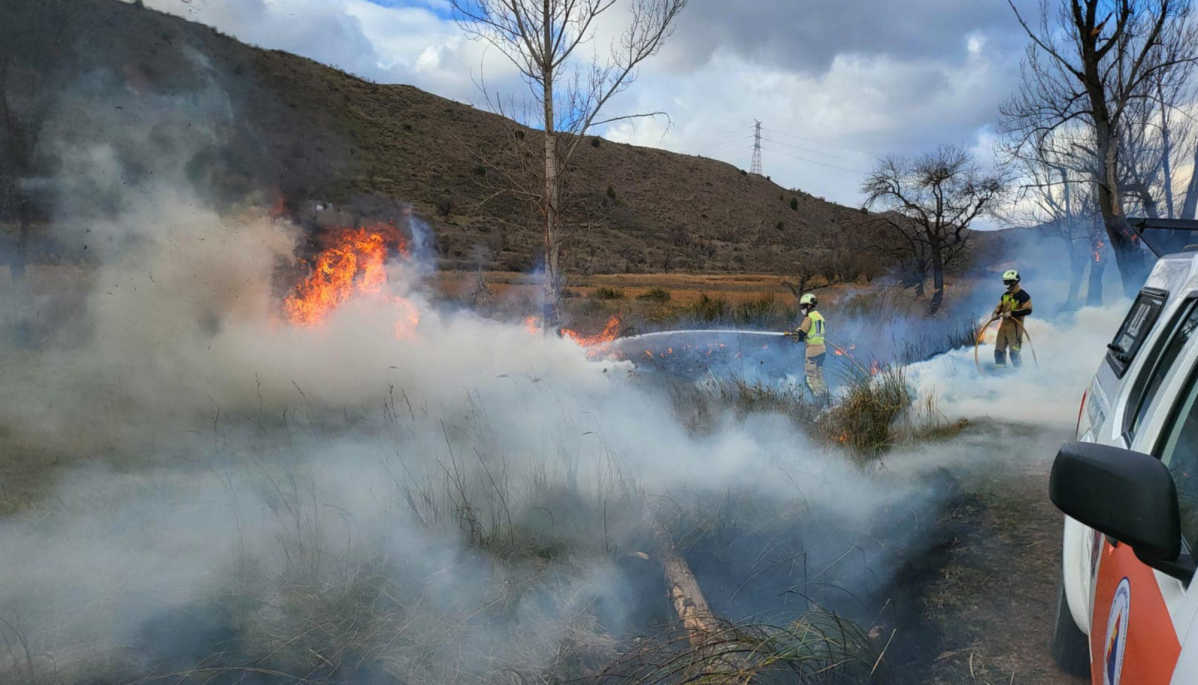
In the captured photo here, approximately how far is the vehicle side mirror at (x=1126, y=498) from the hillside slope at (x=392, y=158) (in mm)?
7508

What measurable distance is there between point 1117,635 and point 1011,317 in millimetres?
9850

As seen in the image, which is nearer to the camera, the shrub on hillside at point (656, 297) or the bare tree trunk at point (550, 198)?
the bare tree trunk at point (550, 198)

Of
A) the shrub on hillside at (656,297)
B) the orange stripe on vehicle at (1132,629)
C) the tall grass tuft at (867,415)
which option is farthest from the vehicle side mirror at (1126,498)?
the shrub on hillside at (656,297)

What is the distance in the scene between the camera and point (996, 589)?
397cm

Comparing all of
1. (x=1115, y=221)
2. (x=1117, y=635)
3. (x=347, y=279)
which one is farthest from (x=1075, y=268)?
(x=1117, y=635)

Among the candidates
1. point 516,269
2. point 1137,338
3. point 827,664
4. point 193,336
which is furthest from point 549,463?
point 516,269

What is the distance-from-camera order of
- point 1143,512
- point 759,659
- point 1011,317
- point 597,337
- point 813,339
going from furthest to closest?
point 597,337, point 1011,317, point 813,339, point 759,659, point 1143,512

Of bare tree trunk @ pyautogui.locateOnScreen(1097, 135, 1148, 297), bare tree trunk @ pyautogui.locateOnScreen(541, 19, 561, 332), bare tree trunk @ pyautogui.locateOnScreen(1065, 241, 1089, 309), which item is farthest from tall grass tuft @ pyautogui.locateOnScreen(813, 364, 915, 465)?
bare tree trunk @ pyautogui.locateOnScreen(1065, 241, 1089, 309)

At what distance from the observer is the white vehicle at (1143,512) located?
129 cm

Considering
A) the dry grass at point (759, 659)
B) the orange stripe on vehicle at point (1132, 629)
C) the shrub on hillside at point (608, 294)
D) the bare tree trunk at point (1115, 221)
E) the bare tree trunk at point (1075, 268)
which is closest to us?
the orange stripe on vehicle at point (1132, 629)

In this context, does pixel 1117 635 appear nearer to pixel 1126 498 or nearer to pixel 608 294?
pixel 1126 498

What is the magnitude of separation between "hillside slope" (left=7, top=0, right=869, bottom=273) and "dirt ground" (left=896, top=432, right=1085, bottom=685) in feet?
18.9

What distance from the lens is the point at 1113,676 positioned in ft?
5.07

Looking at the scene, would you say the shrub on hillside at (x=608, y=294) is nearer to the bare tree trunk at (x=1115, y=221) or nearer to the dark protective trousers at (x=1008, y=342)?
the dark protective trousers at (x=1008, y=342)
